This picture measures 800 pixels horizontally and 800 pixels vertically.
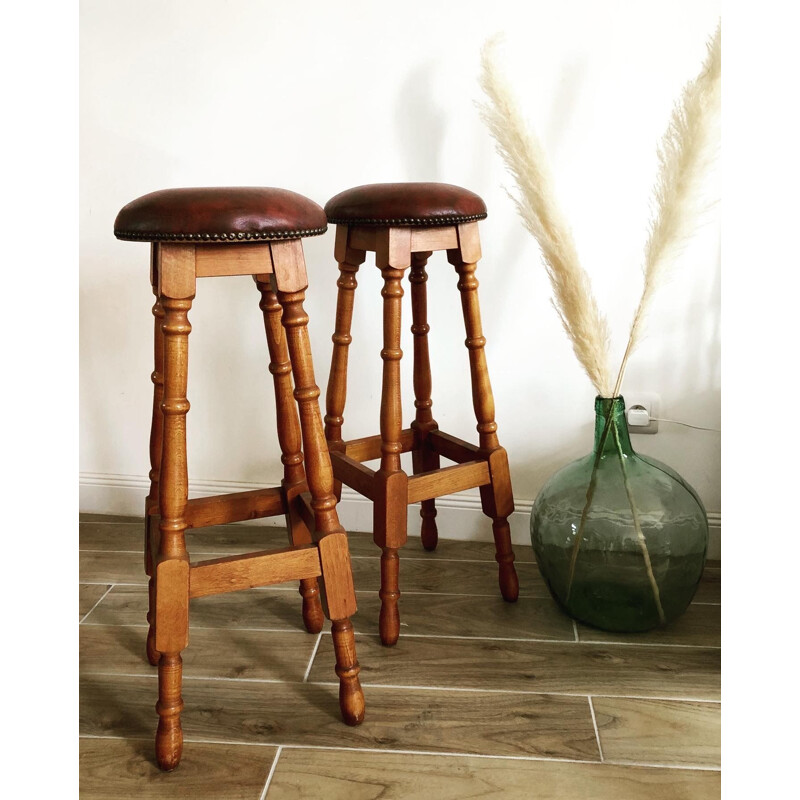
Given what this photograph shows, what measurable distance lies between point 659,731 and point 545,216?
916mm

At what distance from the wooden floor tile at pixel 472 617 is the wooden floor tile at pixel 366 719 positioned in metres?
0.22

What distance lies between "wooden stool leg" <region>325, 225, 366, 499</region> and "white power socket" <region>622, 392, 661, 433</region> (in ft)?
2.33

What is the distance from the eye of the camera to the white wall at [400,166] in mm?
1786

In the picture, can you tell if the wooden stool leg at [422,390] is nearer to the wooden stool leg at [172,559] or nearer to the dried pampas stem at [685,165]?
the dried pampas stem at [685,165]

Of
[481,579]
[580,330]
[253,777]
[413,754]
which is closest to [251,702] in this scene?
[253,777]

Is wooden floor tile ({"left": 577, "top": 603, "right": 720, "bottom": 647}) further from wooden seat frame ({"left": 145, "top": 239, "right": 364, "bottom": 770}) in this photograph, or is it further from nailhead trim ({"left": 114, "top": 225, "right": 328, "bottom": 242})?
nailhead trim ({"left": 114, "top": 225, "right": 328, "bottom": 242})

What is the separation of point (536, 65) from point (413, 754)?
147 cm

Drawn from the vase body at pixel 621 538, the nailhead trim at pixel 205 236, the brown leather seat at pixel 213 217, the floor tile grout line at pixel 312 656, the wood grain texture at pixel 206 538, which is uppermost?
the brown leather seat at pixel 213 217

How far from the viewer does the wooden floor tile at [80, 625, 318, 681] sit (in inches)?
56.9

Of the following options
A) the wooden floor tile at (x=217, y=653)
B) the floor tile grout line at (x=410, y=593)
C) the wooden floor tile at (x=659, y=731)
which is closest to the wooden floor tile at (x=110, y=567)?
the floor tile grout line at (x=410, y=593)

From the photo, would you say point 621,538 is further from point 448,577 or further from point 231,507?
point 231,507

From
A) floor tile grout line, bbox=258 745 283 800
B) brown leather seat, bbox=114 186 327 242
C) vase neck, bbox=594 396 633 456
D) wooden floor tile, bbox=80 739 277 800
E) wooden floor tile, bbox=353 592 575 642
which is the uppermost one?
brown leather seat, bbox=114 186 327 242

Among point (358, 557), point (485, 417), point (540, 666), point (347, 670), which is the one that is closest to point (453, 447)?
point (485, 417)

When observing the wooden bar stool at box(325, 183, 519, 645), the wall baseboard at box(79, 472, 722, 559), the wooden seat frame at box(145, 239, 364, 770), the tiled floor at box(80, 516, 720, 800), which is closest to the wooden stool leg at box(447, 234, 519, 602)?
the wooden bar stool at box(325, 183, 519, 645)
